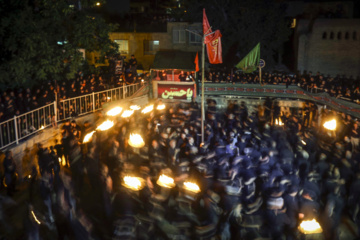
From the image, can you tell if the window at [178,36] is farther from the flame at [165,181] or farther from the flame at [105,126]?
the flame at [165,181]

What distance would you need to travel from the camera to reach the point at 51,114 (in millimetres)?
13266

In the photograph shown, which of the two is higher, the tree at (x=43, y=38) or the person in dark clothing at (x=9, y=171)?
the tree at (x=43, y=38)

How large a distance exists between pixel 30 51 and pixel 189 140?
7.97 meters

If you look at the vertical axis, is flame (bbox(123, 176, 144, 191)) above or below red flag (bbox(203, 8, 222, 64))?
below

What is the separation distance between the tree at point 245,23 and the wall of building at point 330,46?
1.92 m

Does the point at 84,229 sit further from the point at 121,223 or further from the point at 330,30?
the point at 330,30

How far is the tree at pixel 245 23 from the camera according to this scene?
91.9 ft

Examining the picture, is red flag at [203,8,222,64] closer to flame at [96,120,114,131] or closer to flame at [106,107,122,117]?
flame at [106,107,122,117]

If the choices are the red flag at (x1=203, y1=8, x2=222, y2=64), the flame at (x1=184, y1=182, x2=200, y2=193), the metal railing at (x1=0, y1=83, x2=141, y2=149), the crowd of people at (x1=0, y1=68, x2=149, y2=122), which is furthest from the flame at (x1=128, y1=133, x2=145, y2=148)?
the red flag at (x1=203, y1=8, x2=222, y2=64)

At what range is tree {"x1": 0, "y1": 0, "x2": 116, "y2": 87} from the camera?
14461mm

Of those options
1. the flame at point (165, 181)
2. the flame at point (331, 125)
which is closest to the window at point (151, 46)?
the flame at point (331, 125)

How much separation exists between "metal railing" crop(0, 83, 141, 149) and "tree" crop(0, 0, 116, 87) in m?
2.01

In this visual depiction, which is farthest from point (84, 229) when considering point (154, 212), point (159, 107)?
point (159, 107)

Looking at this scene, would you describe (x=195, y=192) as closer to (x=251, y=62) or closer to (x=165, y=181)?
(x=165, y=181)
